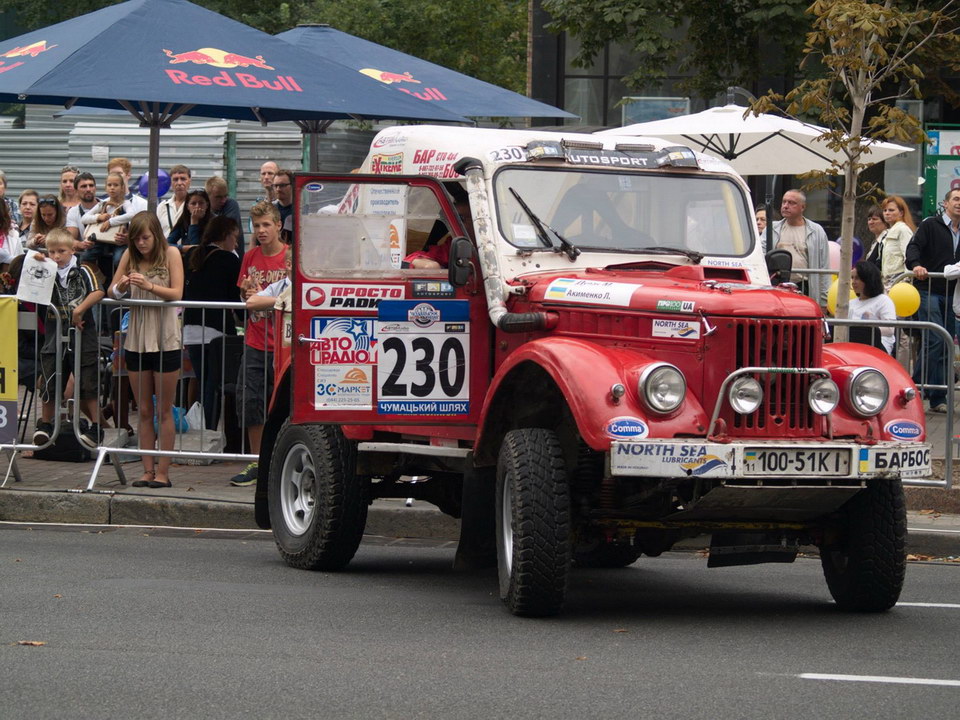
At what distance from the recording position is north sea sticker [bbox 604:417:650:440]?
7.09 m

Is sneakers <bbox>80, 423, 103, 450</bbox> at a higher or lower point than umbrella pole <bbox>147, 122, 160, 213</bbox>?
lower

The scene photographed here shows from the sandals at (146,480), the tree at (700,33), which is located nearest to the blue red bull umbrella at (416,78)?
the sandals at (146,480)

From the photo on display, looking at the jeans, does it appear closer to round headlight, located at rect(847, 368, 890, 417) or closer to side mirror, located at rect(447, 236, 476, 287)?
round headlight, located at rect(847, 368, 890, 417)

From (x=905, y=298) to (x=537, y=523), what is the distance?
8044 mm

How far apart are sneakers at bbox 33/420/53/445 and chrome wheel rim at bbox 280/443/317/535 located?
3462 millimetres

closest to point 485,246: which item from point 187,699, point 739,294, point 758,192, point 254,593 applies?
point 739,294

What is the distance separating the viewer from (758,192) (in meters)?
26.2

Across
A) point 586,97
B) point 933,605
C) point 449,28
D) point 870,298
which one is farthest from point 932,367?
point 449,28

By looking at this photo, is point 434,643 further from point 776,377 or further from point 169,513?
point 169,513

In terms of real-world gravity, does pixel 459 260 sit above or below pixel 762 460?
above

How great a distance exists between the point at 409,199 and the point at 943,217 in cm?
795

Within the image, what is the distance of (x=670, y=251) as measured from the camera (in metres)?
8.73

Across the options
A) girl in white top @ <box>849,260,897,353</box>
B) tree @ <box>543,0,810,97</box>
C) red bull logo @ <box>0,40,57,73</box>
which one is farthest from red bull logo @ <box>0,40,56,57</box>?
tree @ <box>543,0,810,97</box>


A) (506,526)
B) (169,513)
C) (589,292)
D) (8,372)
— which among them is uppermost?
(589,292)
